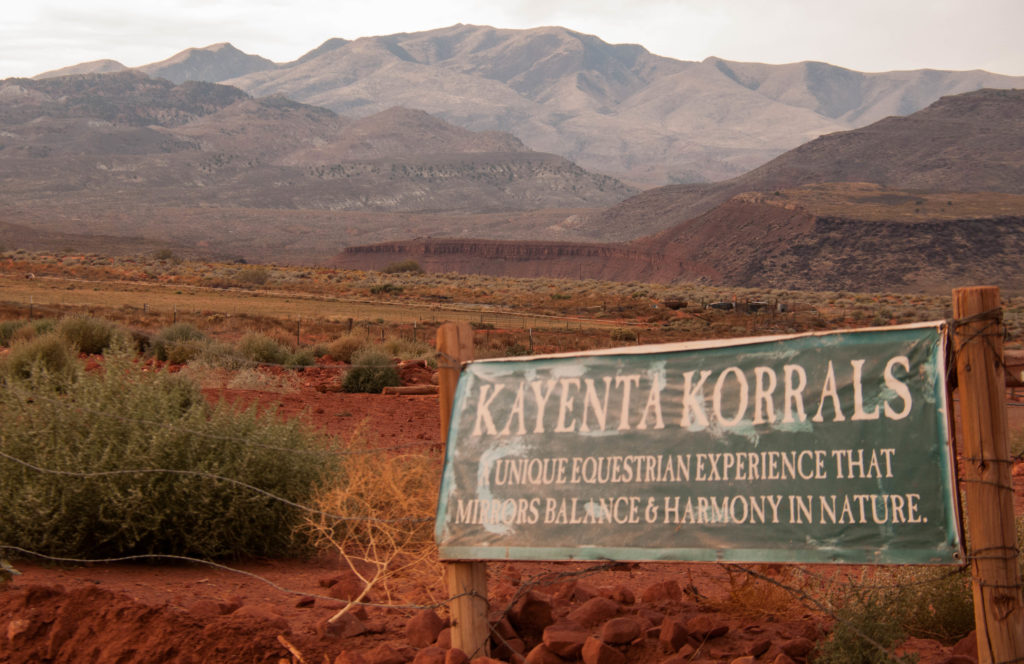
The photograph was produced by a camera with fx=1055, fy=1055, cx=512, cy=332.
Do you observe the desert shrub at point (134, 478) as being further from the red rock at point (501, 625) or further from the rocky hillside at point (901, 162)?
the rocky hillside at point (901, 162)

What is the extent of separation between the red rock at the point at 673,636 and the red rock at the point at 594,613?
19.5 inches

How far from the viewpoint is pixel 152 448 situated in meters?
7.74

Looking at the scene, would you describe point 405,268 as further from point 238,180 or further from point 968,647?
point 968,647

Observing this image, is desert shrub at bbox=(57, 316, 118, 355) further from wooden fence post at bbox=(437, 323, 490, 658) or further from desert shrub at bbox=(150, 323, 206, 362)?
wooden fence post at bbox=(437, 323, 490, 658)

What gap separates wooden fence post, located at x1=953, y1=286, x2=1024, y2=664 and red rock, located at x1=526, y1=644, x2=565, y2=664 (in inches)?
80.7

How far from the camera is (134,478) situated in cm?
779

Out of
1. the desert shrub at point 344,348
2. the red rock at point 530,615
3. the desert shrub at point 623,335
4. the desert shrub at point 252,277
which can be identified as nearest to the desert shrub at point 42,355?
the desert shrub at point 344,348

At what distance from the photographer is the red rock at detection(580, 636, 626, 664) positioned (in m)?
5.32

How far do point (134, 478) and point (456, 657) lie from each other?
3.57m

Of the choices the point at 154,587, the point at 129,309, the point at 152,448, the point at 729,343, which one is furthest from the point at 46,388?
the point at 129,309

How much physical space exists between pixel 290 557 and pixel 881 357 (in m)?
5.40

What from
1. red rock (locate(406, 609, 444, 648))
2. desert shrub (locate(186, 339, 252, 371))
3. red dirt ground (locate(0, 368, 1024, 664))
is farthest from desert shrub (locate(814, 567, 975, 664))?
desert shrub (locate(186, 339, 252, 371))

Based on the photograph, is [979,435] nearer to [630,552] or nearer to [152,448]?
[630,552]

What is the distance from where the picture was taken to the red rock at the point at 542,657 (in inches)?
215
